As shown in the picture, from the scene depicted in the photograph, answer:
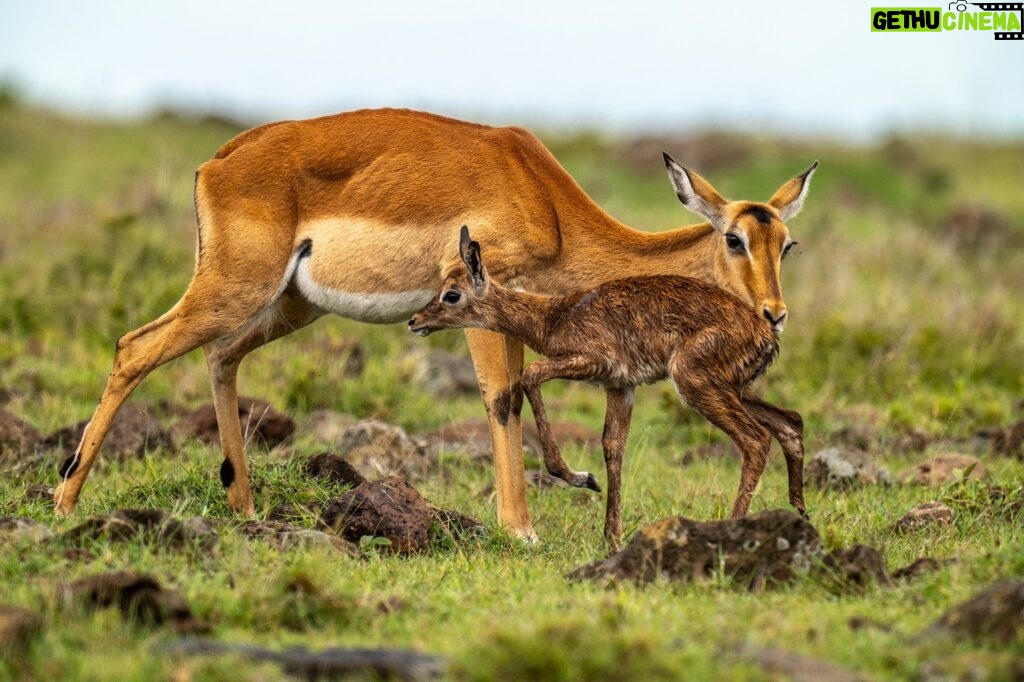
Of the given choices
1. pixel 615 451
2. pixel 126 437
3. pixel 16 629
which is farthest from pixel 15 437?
pixel 16 629

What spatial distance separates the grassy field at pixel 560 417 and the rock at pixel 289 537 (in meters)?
0.10

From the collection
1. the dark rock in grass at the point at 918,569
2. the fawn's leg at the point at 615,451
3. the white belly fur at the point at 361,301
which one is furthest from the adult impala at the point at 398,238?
the dark rock in grass at the point at 918,569

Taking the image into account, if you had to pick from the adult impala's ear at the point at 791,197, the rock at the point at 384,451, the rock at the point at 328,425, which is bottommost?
the rock at the point at 328,425

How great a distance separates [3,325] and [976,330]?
8524mm

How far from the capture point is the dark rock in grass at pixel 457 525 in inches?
282

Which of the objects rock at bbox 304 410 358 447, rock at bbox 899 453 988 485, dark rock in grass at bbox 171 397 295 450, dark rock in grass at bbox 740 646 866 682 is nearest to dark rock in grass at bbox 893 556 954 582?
dark rock in grass at bbox 740 646 866 682

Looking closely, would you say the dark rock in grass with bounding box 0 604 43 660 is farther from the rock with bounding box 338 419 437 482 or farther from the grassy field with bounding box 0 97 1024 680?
the rock with bounding box 338 419 437 482

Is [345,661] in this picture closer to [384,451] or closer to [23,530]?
[23,530]

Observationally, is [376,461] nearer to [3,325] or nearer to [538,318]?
[538,318]

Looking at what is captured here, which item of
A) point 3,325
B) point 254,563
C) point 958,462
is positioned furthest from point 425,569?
point 3,325

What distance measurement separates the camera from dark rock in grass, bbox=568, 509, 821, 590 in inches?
235

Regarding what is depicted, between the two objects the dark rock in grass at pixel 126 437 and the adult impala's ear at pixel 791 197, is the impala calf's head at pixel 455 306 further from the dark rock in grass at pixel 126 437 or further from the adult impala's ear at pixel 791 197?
the dark rock in grass at pixel 126 437

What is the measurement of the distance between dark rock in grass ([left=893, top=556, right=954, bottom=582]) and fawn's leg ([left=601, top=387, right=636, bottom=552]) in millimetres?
1460

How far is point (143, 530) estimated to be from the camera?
623 centimetres
